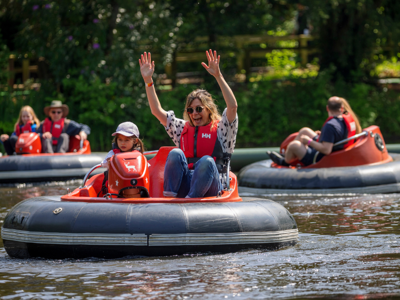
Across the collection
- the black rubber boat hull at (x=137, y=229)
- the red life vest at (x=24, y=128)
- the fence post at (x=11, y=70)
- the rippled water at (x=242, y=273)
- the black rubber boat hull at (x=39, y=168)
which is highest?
the fence post at (x=11, y=70)

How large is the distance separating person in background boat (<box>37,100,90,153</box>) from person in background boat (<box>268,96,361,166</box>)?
4.17 m

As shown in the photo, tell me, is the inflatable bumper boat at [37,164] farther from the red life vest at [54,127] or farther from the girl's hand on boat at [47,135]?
→ the red life vest at [54,127]

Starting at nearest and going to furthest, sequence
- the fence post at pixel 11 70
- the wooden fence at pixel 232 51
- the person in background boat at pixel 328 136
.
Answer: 1. the person in background boat at pixel 328 136
2. the fence post at pixel 11 70
3. the wooden fence at pixel 232 51

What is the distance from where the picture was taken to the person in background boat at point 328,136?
9.34 metres

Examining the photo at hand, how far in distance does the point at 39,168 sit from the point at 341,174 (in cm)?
515

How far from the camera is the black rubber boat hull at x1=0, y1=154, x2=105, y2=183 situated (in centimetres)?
1169

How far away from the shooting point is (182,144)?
6117mm

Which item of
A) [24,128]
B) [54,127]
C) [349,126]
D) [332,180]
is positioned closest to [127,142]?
[332,180]

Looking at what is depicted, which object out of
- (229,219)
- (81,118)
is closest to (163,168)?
(229,219)

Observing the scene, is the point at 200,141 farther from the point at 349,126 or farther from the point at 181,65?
the point at 181,65

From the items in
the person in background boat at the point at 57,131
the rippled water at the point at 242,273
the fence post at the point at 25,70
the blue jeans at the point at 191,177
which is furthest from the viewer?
the fence post at the point at 25,70

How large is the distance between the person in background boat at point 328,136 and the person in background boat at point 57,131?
4167mm

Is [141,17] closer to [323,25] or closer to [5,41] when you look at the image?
[5,41]

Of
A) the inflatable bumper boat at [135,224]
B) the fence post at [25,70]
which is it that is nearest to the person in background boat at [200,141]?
the inflatable bumper boat at [135,224]
